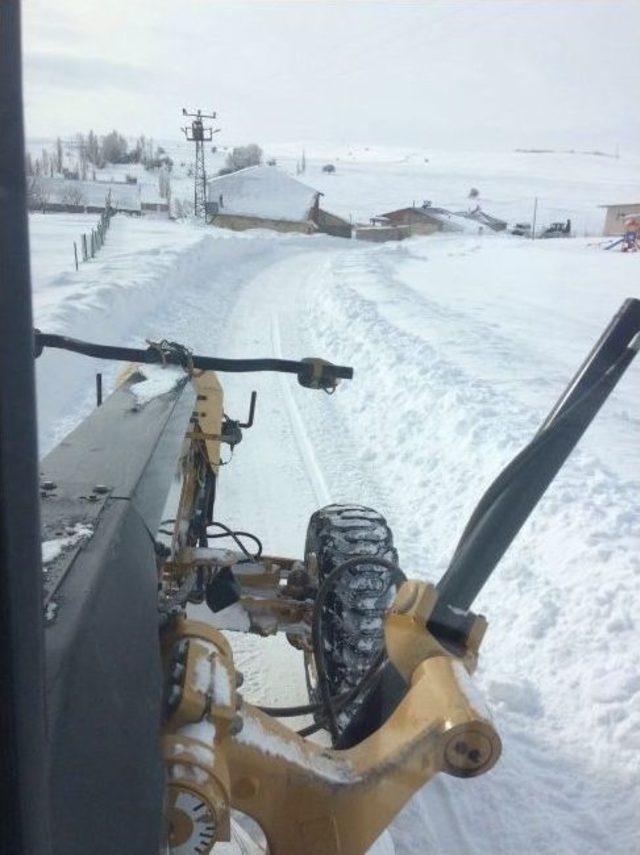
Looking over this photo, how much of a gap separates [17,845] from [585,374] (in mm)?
1348

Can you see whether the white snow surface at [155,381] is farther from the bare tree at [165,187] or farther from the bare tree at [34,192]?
the bare tree at [165,187]

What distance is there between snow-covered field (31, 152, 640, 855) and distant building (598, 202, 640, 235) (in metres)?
35.9

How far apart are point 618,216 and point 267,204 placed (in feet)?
76.0

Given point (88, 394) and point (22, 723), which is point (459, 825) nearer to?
point (22, 723)

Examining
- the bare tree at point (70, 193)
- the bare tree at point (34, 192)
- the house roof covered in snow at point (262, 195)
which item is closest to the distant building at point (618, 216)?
the house roof covered in snow at point (262, 195)

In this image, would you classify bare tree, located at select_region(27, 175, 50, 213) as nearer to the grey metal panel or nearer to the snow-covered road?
the grey metal panel

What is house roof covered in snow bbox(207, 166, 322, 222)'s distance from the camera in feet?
172

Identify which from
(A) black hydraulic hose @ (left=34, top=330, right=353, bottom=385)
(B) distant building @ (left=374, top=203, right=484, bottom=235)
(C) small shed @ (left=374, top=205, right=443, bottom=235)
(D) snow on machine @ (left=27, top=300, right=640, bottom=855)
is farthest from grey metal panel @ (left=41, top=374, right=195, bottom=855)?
(C) small shed @ (left=374, top=205, right=443, bottom=235)

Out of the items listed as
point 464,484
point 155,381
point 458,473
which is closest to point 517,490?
point 155,381

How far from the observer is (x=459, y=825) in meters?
2.88

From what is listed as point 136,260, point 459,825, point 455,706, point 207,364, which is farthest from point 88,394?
point 136,260

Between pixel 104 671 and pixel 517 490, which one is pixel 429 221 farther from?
pixel 104 671

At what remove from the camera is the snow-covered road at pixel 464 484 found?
10.1 ft

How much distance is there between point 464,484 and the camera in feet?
19.3
